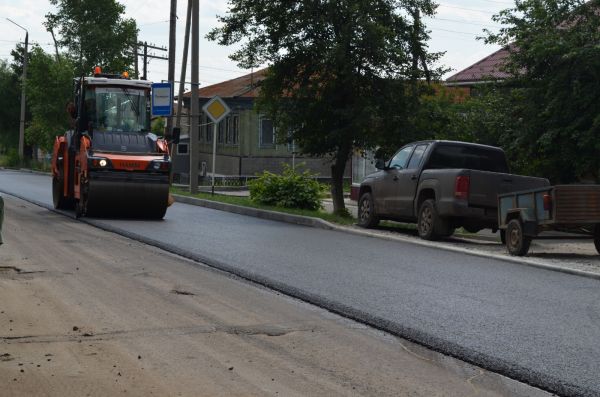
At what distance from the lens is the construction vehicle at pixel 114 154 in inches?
792

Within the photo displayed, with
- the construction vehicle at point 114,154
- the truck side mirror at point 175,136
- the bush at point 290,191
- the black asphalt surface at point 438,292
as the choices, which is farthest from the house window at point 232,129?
the black asphalt surface at point 438,292

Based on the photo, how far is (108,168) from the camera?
20125 mm

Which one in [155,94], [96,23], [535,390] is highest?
[96,23]

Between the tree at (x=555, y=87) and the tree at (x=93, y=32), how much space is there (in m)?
55.4

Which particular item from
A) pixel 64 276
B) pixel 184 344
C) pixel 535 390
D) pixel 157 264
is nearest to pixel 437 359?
pixel 535 390

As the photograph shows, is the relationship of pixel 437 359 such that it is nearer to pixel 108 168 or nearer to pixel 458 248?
pixel 458 248

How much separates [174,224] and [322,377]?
43.8 ft

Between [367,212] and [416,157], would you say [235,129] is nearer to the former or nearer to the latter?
[367,212]

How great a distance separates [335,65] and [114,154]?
5.87m

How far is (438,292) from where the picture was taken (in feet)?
35.5

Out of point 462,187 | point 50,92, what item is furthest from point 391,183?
point 50,92

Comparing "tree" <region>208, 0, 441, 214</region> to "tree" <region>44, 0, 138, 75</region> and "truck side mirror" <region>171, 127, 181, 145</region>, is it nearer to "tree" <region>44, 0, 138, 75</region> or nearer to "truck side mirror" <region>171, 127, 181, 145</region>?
"truck side mirror" <region>171, 127, 181, 145</region>

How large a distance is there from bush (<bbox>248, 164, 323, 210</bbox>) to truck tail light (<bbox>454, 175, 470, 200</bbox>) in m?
8.83

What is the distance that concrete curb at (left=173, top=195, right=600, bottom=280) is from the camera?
44.9 ft
